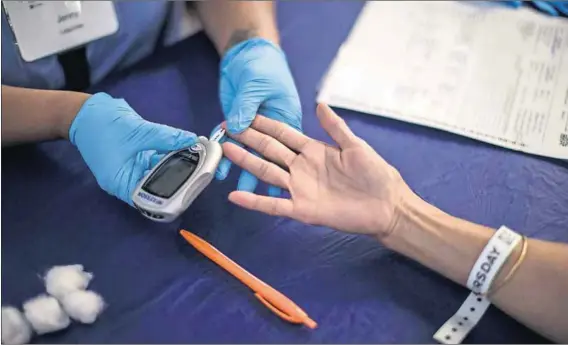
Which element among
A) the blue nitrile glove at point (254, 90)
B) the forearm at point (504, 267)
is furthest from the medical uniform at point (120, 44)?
the forearm at point (504, 267)

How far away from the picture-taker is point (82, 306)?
73cm

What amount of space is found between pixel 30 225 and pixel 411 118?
50cm

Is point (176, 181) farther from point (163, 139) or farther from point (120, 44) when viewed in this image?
point (120, 44)

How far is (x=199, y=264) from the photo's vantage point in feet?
2.56

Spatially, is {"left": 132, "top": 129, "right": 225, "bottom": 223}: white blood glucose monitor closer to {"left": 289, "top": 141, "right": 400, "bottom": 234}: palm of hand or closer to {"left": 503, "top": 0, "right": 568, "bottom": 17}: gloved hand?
{"left": 289, "top": 141, "right": 400, "bottom": 234}: palm of hand

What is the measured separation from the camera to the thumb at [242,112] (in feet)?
2.70

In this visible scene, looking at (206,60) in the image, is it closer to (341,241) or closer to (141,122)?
(141,122)

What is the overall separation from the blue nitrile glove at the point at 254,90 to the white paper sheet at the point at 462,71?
0.33 ft

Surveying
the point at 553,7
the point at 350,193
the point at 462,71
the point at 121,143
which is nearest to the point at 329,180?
the point at 350,193

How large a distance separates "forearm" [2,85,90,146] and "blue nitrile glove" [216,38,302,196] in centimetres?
18

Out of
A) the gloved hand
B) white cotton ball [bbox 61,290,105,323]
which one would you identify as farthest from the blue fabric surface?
the gloved hand

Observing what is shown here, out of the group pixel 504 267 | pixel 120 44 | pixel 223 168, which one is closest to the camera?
pixel 504 267

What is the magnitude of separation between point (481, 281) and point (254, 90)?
348 millimetres

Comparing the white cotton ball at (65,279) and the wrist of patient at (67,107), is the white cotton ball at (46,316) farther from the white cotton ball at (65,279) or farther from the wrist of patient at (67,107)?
the wrist of patient at (67,107)
